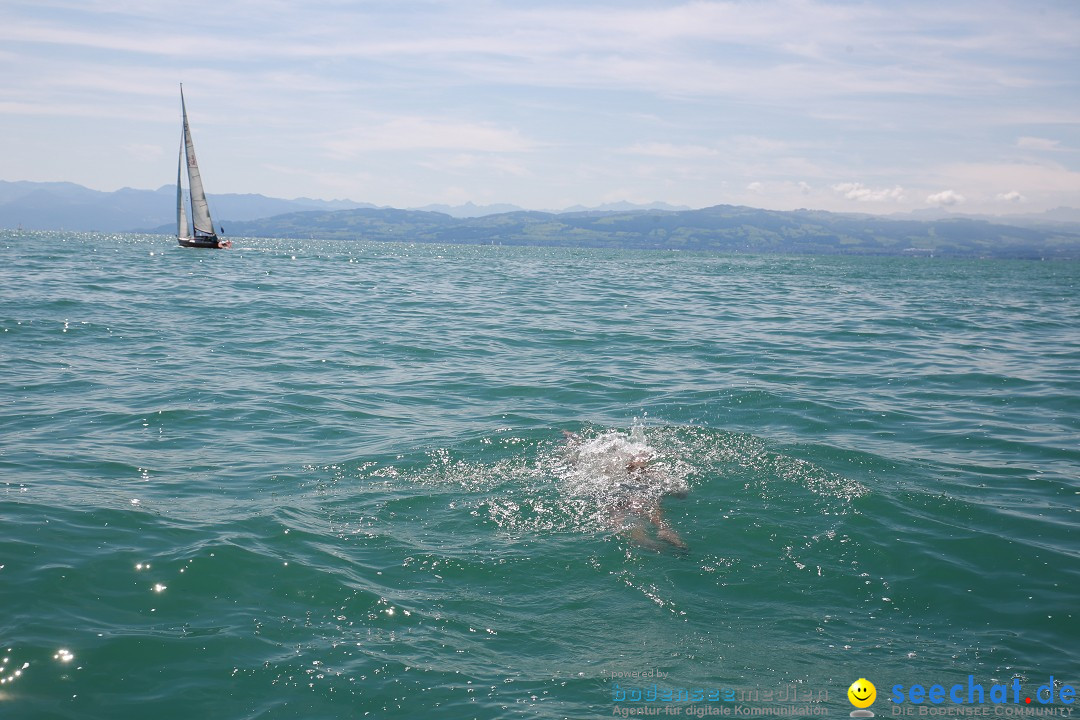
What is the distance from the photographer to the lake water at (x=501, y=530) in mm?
6430

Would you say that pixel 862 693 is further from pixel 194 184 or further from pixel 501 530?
pixel 194 184

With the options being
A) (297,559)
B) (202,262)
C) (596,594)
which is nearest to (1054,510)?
(596,594)

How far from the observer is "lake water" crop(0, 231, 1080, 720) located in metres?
6.43

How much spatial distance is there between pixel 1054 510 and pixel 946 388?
8024 millimetres

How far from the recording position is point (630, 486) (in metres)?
11.1

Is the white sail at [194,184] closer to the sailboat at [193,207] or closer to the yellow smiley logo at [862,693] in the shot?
the sailboat at [193,207]

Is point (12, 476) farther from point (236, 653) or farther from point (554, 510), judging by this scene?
point (554, 510)

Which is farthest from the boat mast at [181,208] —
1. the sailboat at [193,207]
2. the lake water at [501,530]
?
the lake water at [501,530]

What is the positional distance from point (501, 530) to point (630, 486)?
103 inches

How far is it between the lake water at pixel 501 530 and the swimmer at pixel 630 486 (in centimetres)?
13

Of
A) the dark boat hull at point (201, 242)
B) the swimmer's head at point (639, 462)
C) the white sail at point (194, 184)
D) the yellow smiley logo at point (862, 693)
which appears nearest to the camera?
the yellow smiley logo at point (862, 693)

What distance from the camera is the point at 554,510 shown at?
1020 centimetres

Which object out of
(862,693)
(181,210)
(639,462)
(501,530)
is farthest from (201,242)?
(862,693)

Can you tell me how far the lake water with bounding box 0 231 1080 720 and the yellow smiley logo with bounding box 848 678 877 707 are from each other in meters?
0.10
